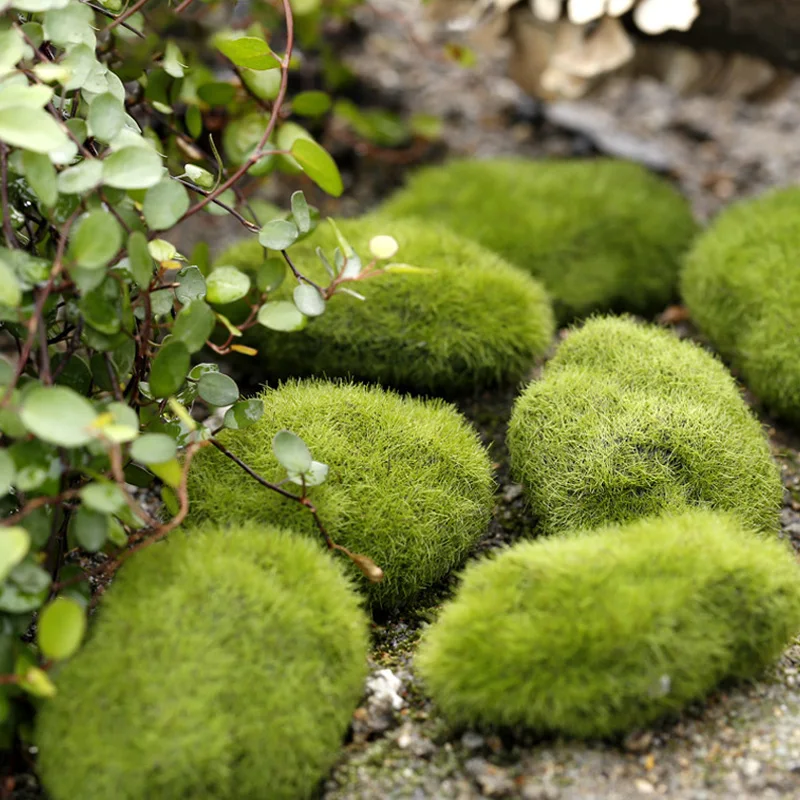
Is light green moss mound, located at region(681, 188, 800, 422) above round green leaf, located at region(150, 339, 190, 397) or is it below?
below

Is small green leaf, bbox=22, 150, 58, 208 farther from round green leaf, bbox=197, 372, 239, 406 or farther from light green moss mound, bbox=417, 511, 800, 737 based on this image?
light green moss mound, bbox=417, 511, 800, 737

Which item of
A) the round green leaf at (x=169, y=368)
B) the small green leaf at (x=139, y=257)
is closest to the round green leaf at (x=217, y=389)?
the round green leaf at (x=169, y=368)

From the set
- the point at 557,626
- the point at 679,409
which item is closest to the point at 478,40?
the point at 679,409

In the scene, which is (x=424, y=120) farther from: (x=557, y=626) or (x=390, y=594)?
(x=557, y=626)

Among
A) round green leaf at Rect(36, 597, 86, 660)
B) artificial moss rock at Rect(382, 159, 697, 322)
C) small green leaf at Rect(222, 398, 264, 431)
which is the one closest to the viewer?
round green leaf at Rect(36, 597, 86, 660)

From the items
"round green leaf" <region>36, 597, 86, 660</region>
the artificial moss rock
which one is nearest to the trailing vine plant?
"round green leaf" <region>36, 597, 86, 660</region>

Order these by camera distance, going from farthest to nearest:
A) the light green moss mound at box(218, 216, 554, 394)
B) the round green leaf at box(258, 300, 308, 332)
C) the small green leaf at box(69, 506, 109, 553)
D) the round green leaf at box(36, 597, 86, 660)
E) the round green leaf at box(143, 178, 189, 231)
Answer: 1. the light green moss mound at box(218, 216, 554, 394)
2. the round green leaf at box(258, 300, 308, 332)
3. the round green leaf at box(143, 178, 189, 231)
4. the small green leaf at box(69, 506, 109, 553)
5. the round green leaf at box(36, 597, 86, 660)
